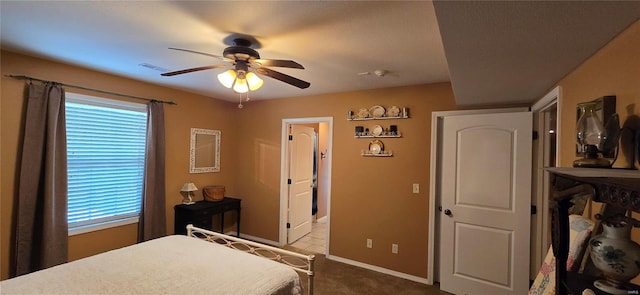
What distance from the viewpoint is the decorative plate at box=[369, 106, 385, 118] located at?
11.1 feet

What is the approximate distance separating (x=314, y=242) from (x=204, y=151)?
227 cm

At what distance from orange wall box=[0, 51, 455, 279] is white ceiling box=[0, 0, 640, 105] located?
455 mm

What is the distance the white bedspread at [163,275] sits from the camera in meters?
1.61

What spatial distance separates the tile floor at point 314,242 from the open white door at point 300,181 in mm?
86

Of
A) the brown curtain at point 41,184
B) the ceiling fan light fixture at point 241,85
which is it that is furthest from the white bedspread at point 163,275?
the ceiling fan light fixture at point 241,85

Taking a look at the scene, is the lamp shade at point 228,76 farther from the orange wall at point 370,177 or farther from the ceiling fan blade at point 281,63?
the orange wall at point 370,177

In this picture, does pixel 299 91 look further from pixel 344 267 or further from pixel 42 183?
pixel 42 183

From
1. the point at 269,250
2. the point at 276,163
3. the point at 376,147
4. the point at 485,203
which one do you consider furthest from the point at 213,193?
the point at 485,203

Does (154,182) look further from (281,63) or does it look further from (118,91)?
(281,63)

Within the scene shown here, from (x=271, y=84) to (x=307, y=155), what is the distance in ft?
5.41

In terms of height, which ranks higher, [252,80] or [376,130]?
[252,80]

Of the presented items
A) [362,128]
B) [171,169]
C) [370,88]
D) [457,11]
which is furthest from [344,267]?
[457,11]

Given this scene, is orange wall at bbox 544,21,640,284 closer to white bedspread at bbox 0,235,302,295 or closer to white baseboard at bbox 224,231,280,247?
white bedspread at bbox 0,235,302,295

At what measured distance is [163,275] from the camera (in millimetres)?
1774
